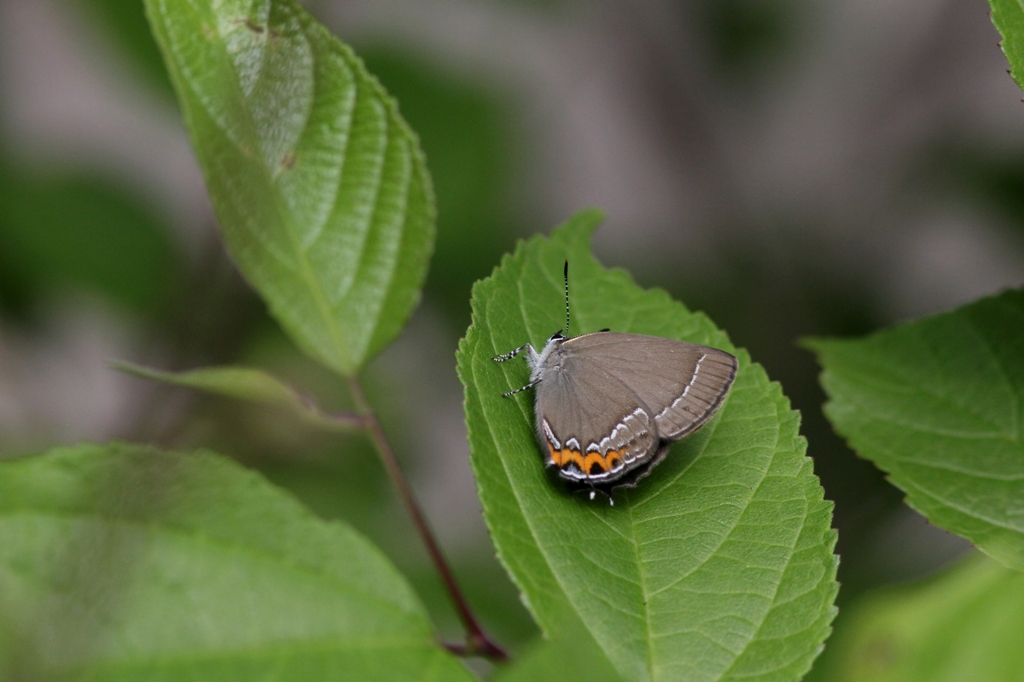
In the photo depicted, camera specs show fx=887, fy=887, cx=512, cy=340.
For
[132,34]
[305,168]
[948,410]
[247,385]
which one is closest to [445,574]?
[247,385]

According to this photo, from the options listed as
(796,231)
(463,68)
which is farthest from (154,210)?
(796,231)

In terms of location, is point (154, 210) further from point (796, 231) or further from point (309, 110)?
point (796, 231)

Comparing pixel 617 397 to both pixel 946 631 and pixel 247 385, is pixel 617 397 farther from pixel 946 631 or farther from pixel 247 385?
pixel 946 631

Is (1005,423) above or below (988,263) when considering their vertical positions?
above

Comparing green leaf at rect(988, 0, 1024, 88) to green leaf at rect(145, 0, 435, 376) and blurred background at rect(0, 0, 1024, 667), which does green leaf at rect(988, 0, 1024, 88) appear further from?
blurred background at rect(0, 0, 1024, 667)

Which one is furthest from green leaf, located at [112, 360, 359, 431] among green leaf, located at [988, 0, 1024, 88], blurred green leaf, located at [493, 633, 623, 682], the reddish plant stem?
green leaf, located at [988, 0, 1024, 88]

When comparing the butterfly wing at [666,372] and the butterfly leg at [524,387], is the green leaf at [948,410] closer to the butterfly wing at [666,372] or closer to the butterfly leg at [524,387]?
the butterfly wing at [666,372]
